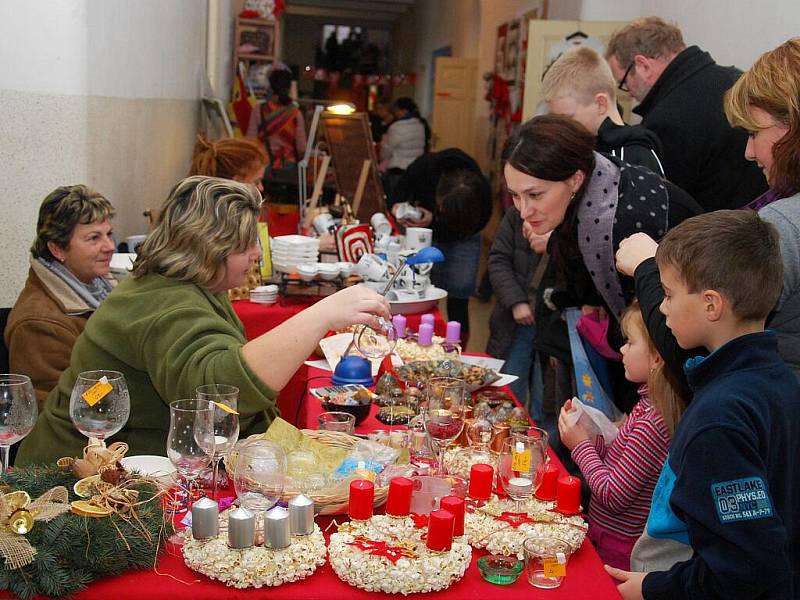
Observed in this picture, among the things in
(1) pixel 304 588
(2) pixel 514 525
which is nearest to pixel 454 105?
(2) pixel 514 525

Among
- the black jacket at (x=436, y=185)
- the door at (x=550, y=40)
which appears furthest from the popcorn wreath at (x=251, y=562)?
the door at (x=550, y=40)

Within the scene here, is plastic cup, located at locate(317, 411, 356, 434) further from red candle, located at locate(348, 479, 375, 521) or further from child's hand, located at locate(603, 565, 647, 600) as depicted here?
child's hand, located at locate(603, 565, 647, 600)

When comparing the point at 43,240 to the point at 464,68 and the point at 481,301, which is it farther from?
the point at 464,68

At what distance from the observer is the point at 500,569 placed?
167 cm

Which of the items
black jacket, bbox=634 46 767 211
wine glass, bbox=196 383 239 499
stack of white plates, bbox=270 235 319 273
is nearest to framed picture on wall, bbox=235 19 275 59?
stack of white plates, bbox=270 235 319 273

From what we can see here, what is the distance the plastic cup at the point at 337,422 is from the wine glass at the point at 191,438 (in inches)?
17.9

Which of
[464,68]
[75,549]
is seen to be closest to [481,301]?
[464,68]

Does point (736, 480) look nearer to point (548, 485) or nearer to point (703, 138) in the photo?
point (548, 485)

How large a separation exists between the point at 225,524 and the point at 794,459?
44.1 inches

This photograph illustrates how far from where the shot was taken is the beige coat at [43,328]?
292cm

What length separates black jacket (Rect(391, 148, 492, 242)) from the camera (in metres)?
5.51

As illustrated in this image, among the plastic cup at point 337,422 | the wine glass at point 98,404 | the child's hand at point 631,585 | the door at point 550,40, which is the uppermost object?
the door at point 550,40

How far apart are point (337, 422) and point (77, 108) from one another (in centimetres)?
248

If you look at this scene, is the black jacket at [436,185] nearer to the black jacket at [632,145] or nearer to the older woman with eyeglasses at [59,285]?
the black jacket at [632,145]
